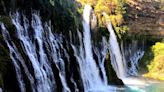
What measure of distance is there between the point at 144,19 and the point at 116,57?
7.71m

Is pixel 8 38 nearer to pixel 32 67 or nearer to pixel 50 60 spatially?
pixel 32 67

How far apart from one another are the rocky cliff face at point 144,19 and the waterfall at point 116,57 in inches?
158

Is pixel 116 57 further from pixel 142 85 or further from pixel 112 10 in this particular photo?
pixel 112 10

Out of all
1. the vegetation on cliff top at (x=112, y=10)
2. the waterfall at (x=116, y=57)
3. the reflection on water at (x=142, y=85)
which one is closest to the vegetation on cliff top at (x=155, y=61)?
the reflection on water at (x=142, y=85)

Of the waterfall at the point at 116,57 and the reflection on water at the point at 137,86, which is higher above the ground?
the waterfall at the point at 116,57

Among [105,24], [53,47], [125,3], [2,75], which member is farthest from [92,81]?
[125,3]

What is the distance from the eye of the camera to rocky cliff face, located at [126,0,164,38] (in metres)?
36.2

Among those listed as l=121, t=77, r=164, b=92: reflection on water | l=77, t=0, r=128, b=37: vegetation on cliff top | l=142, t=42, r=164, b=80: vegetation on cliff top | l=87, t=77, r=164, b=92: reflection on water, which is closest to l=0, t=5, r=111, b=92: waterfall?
l=87, t=77, r=164, b=92: reflection on water

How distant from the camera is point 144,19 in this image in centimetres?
3697

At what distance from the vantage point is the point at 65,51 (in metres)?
21.7

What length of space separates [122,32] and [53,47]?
13.8 meters

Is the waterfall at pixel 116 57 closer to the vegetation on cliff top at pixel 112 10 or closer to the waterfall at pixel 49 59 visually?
the vegetation on cliff top at pixel 112 10

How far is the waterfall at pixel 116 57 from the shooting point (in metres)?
30.1

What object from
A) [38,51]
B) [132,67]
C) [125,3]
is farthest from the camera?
[125,3]
